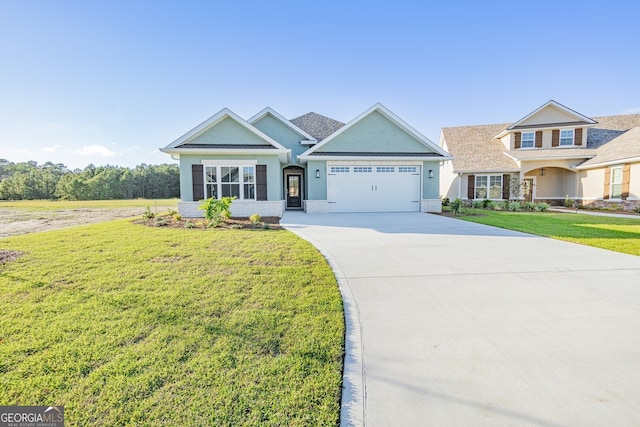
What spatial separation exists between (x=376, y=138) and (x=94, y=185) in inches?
2230

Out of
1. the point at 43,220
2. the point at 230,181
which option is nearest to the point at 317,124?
the point at 230,181

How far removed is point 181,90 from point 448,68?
15.9 metres

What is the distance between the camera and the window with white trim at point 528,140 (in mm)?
20900

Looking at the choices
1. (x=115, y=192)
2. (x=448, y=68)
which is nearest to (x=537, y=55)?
(x=448, y=68)

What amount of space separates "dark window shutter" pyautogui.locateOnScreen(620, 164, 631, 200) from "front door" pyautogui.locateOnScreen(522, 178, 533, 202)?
4792 mm

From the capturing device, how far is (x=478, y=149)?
22.1 m

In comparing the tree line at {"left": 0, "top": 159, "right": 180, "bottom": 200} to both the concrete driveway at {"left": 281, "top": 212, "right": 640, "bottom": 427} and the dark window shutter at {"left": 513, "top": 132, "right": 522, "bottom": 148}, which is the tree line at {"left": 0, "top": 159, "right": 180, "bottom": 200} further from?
the concrete driveway at {"left": 281, "top": 212, "right": 640, "bottom": 427}

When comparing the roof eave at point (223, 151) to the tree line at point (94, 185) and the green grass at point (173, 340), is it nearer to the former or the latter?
the green grass at point (173, 340)

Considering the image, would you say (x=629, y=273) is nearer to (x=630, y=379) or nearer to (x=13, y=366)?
(x=630, y=379)

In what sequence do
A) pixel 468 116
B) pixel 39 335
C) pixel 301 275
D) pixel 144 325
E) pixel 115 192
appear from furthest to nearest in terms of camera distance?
pixel 115 192 → pixel 468 116 → pixel 301 275 → pixel 144 325 → pixel 39 335

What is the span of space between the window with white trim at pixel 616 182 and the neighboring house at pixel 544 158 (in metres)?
1.00

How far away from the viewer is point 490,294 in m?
4.11

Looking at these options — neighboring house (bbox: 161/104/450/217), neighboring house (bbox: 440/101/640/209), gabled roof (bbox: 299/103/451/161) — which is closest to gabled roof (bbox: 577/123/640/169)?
neighboring house (bbox: 440/101/640/209)

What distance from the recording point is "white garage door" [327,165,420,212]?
15.3 m
